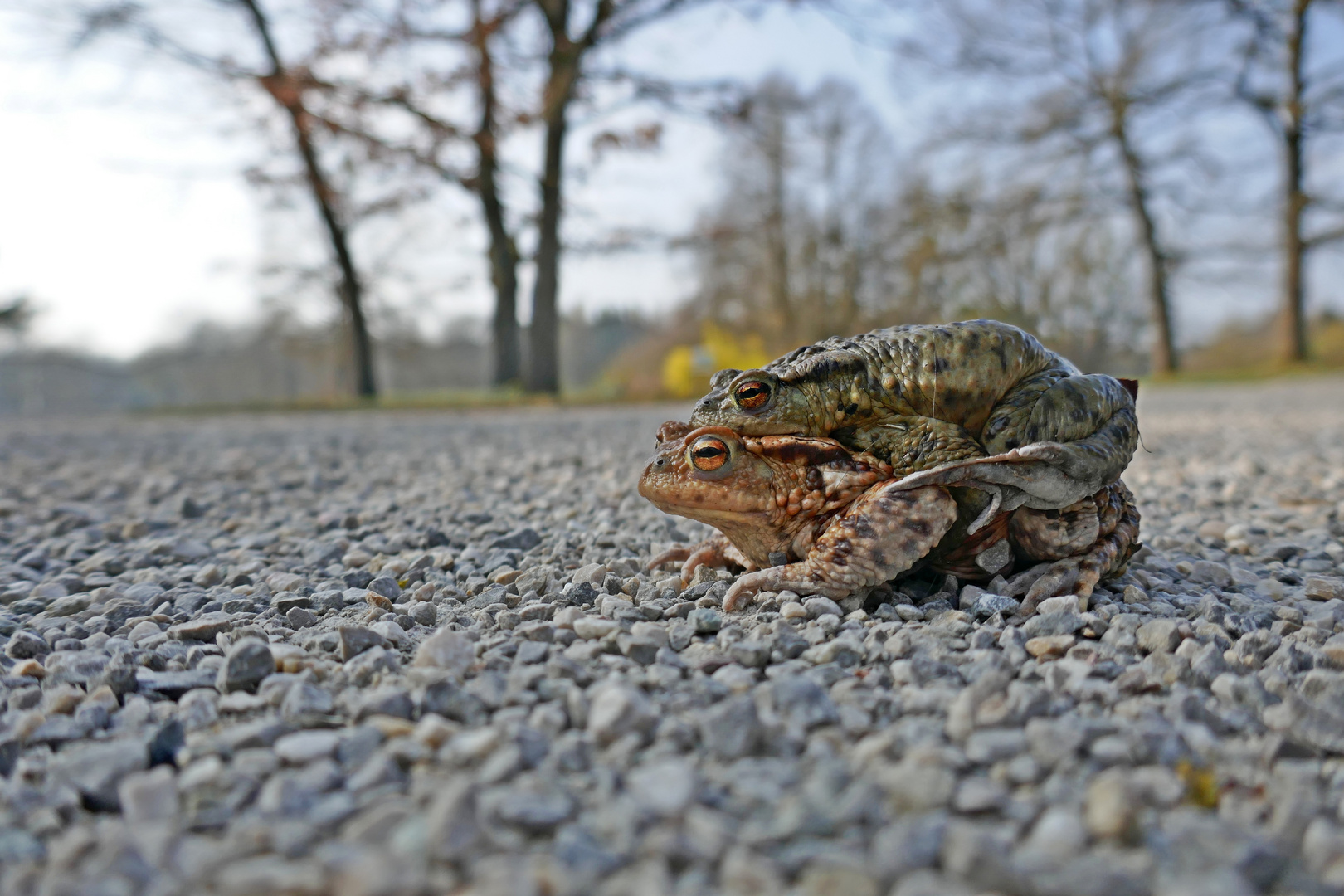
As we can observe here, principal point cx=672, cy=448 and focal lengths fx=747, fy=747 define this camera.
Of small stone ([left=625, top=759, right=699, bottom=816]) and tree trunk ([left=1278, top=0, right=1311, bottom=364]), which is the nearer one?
small stone ([left=625, top=759, right=699, bottom=816])

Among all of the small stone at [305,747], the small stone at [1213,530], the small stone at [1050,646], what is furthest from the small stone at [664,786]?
the small stone at [1213,530]

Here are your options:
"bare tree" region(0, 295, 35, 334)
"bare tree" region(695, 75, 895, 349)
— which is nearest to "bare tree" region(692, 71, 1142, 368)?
"bare tree" region(695, 75, 895, 349)

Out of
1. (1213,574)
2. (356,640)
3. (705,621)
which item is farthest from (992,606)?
(356,640)

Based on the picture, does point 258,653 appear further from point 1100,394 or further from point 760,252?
point 760,252

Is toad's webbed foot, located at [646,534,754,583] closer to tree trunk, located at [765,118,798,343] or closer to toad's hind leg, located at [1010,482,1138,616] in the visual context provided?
toad's hind leg, located at [1010,482,1138,616]

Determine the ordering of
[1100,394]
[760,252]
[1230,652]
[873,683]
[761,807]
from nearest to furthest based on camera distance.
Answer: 1. [761,807]
2. [873,683]
3. [1230,652]
4. [1100,394]
5. [760,252]

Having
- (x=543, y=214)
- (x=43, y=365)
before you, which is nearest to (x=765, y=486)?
(x=543, y=214)
